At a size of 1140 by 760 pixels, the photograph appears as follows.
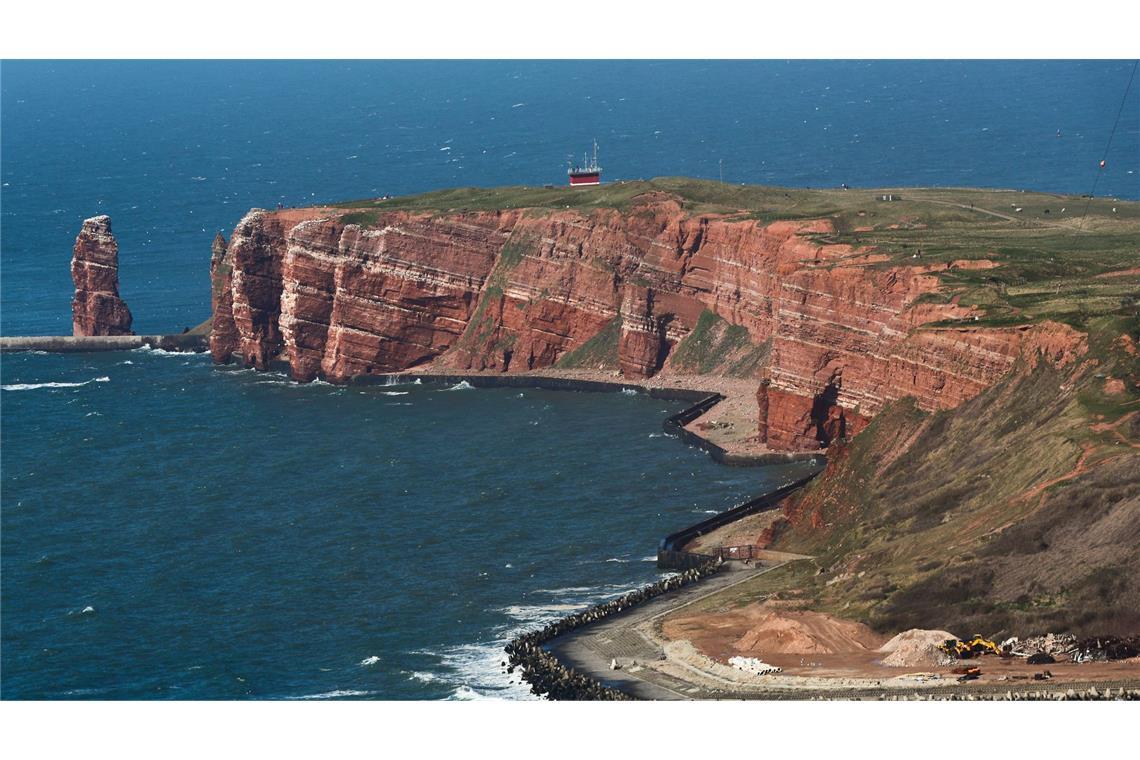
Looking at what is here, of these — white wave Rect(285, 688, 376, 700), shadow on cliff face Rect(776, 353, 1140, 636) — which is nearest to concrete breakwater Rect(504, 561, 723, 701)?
white wave Rect(285, 688, 376, 700)

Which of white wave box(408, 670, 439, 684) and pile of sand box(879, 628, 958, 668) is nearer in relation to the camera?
pile of sand box(879, 628, 958, 668)

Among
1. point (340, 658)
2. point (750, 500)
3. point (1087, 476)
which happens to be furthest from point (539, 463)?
point (1087, 476)

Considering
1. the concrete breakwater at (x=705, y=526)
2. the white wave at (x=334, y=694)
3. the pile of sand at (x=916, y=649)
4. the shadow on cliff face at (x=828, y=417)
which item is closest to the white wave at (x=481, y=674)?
the white wave at (x=334, y=694)

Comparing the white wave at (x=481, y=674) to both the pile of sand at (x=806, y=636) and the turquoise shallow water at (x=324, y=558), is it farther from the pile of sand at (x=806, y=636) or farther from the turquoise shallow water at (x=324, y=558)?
the pile of sand at (x=806, y=636)

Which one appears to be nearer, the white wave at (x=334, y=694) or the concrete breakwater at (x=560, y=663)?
the concrete breakwater at (x=560, y=663)

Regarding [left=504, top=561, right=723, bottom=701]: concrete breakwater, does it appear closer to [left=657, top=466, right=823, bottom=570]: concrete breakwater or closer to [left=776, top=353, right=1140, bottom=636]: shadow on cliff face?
→ [left=657, top=466, right=823, bottom=570]: concrete breakwater

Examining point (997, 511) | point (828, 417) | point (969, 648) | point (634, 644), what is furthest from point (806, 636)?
point (828, 417)
